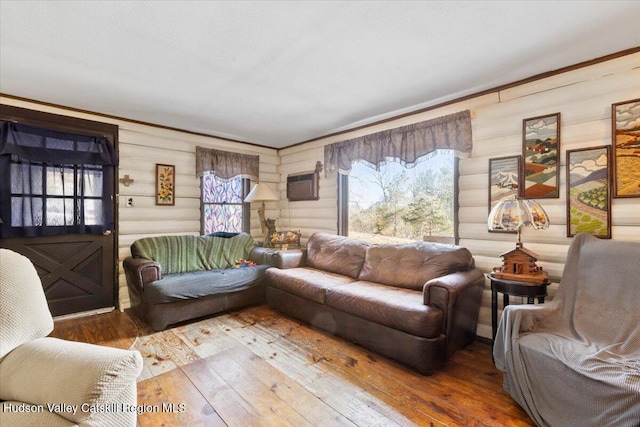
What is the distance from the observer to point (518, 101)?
2656mm

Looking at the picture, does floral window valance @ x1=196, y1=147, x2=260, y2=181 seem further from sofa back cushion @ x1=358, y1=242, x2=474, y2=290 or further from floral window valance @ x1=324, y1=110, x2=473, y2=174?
sofa back cushion @ x1=358, y1=242, x2=474, y2=290

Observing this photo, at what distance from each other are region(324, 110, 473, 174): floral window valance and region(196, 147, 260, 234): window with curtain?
1443 mm

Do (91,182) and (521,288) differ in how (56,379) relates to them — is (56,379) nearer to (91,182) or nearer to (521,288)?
(521,288)

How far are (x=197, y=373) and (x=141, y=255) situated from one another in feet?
6.26

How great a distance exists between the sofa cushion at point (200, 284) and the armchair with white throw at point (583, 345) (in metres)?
2.67

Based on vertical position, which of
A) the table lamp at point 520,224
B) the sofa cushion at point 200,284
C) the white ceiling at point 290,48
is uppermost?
the white ceiling at point 290,48

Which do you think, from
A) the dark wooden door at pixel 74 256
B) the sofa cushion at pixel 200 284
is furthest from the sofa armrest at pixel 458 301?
the dark wooden door at pixel 74 256

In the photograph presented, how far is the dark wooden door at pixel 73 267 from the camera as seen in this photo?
3.17 meters

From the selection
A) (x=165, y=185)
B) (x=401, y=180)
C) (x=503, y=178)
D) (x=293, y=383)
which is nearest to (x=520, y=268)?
(x=503, y=178)

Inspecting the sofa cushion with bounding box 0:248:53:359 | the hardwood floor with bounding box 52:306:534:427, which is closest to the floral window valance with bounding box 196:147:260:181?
the hardwood floor with bounding box 52:306:534:427

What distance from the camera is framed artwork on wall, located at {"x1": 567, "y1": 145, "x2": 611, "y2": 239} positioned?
2.23m

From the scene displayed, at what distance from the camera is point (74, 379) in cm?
104

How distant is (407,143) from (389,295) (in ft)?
5.65

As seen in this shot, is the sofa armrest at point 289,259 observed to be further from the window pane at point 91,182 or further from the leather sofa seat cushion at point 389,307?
the window pane at point 91,182
